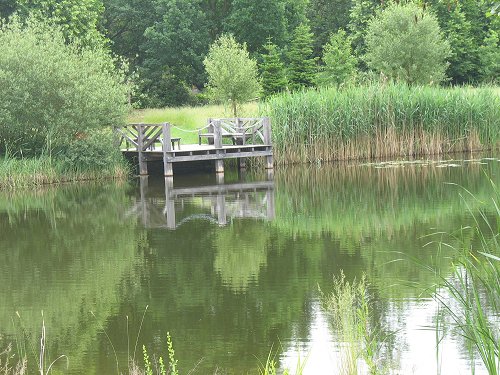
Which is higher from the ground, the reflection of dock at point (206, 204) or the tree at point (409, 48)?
the tree at point (409, 48)

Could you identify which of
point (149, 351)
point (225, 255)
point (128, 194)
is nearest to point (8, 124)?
point (128, 194)

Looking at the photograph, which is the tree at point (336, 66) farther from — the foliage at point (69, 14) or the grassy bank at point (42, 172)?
the grassy bank at point (42, 172)

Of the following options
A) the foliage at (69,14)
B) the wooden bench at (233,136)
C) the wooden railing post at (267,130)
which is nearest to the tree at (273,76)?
the foliage at (69,14)

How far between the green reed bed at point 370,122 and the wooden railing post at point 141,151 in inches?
162

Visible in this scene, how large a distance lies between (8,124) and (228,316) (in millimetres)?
18316

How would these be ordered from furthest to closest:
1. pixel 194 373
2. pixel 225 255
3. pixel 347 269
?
1. pixel 225 255
2. pixel 347 269
3. pixel 194 373

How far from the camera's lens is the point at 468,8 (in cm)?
5319

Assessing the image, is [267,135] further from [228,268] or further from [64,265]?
[228,268]

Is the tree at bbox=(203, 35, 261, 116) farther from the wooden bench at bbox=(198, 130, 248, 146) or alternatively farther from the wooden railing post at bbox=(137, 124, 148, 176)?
the wooden railing post at bbox=(137, 124, 148, 176)

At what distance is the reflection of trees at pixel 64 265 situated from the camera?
9789mm

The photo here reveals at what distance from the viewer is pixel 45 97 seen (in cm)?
2653

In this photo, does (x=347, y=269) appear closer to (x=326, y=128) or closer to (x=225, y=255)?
(x=225, y=255)

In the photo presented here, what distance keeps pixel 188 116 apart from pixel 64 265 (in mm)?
24462

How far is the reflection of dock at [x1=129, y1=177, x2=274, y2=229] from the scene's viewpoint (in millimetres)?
18047
